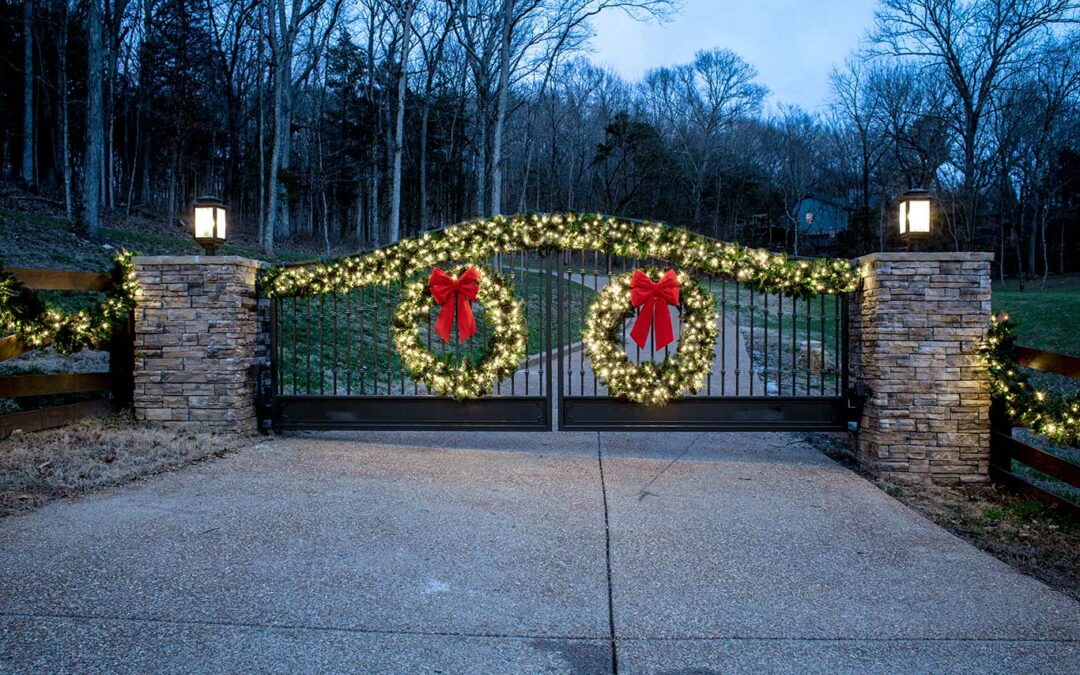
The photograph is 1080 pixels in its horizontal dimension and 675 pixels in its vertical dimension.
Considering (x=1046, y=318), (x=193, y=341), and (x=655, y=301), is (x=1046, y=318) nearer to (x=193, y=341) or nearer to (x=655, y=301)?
(x=655, y=301)

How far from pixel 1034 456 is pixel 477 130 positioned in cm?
2233

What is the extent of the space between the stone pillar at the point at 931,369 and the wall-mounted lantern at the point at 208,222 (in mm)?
6312

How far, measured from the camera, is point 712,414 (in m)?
6.77

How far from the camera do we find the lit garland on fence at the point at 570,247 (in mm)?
6613

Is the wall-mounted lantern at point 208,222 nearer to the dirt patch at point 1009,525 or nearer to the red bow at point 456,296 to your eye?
the red bow at point 456,296

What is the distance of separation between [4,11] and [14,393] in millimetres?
24315

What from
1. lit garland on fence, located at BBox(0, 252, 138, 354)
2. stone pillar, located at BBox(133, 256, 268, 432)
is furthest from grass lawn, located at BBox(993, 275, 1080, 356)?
lit garland on fence, located at BBox(0, 252, 138, 354)

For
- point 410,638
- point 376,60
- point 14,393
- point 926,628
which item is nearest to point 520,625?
point 410,638

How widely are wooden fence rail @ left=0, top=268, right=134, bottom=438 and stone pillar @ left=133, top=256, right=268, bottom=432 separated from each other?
43 cm

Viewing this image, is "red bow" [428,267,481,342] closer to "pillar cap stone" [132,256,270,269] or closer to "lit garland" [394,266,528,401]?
"lit garland" [394,266,528,401]

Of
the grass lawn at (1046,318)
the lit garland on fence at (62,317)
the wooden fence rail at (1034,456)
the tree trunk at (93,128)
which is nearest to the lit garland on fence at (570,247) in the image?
the lit garland on fence at (62,317)

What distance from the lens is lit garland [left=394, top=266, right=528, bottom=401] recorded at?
22.8 feet

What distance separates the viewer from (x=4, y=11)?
2353cm

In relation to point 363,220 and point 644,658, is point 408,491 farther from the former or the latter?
point 363,220
